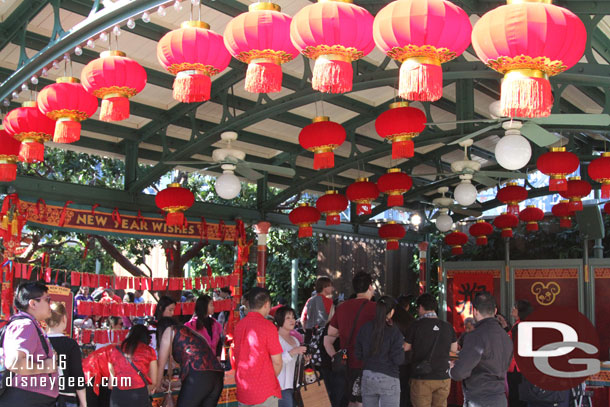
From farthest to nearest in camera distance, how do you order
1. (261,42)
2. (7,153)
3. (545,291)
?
(545,291), (7,153), (261,42)

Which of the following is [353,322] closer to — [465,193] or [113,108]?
[113,108]

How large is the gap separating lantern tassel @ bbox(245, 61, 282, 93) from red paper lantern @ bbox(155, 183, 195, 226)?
4361 millimetres

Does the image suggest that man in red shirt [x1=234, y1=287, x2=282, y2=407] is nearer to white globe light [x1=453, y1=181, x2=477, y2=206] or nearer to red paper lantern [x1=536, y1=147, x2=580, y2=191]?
red paper lantern [x1=536, y1=147, x2=580, y2=191]

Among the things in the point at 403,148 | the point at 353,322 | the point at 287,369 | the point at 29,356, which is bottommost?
the point at 287,369

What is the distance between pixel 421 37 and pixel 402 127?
2006 millimetres

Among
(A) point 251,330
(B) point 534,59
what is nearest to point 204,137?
(A) point 251,330

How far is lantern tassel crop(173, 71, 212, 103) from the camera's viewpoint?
12.9ft

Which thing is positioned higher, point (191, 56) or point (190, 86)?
point (191, 56)

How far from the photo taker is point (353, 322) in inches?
218

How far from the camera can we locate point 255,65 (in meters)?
3.67

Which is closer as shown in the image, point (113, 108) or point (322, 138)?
point (113, 108)

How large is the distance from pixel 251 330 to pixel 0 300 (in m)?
3.97

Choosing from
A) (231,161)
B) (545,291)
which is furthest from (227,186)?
(545,291)

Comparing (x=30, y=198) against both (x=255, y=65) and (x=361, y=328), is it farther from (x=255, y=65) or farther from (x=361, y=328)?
(x=255, y=65)
